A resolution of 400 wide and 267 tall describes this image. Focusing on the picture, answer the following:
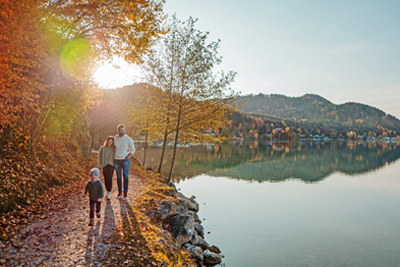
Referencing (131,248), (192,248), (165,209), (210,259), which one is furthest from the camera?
(165,209)

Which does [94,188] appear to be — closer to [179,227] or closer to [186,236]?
[179,227]

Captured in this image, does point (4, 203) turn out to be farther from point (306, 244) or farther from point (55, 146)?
point (306, 244)

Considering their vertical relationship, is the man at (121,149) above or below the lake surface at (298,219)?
above

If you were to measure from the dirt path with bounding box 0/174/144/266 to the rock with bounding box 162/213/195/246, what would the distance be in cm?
173

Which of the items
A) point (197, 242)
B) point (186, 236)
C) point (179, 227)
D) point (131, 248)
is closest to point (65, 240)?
point (131, 248)

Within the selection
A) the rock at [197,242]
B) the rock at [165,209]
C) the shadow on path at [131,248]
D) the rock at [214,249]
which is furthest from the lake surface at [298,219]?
the shadow on path at [131,248]

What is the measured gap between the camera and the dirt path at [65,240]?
550cm

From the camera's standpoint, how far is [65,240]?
6414mm

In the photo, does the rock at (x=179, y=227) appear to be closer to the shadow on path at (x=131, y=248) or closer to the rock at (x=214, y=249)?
the shadow on path at (x=131, y=248)

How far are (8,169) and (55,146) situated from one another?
6.30 meters

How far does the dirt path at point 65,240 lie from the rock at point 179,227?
1735mm

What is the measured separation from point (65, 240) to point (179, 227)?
413cm

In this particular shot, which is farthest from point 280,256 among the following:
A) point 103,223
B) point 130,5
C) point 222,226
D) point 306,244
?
point 130,5

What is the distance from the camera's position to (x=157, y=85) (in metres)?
17.2
